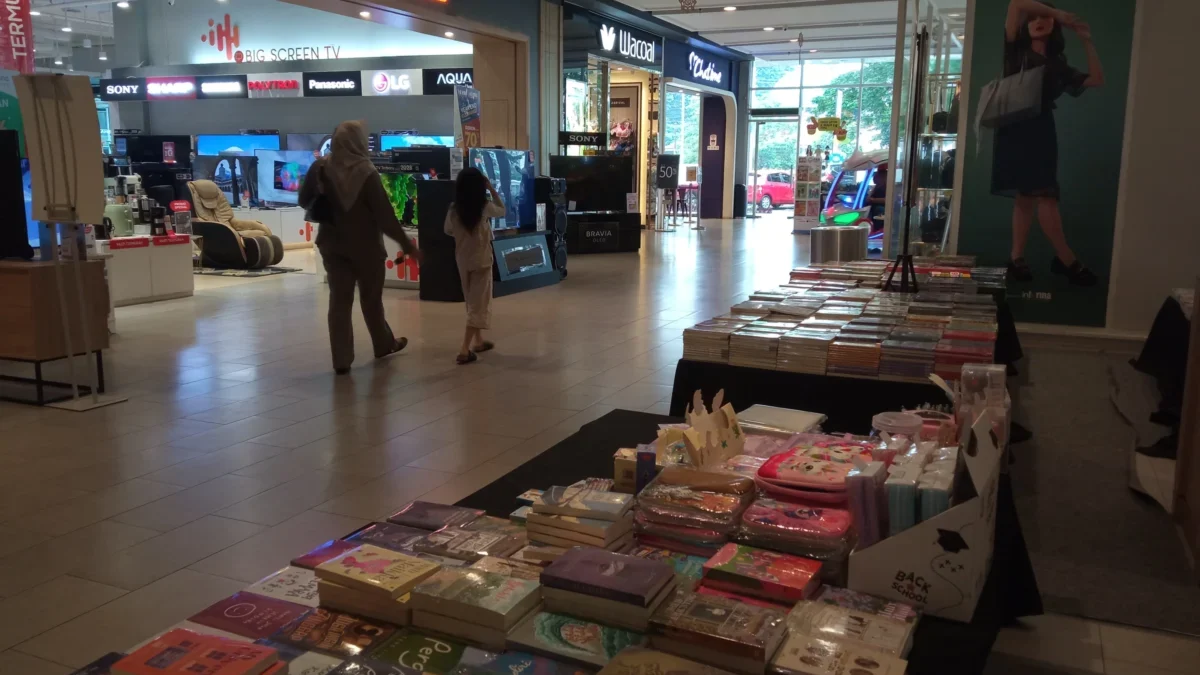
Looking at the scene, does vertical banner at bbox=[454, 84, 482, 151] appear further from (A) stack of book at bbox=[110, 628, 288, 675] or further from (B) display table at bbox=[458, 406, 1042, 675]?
(A) stack of book at bbox=[110, 628, 288, 675]

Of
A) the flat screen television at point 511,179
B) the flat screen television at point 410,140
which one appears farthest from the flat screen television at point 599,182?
the flat screen television at point 511,179

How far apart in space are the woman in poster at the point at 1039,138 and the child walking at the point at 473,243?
4243 mm

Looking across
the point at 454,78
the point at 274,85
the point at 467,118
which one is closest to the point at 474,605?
the point at 467,118

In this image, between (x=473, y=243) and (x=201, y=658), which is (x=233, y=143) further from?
(x=201, y=658)

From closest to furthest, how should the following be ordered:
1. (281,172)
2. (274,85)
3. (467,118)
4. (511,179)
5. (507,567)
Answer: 1. (507,567)
2. (511,179)
3. (467,118)
4. (274,85)
5. (281,172)

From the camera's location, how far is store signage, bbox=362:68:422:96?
15703 millimetres

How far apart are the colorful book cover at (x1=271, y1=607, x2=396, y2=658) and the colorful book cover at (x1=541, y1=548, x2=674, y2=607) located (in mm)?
319

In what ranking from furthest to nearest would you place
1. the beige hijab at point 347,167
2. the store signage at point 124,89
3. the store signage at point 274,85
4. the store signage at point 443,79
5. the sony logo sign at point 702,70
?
the sony logo sign at point 702,70, the store signage at point 124,89, the store signage at point 274,85, the store signage at point 443,79, the beige hijab at point 347,167

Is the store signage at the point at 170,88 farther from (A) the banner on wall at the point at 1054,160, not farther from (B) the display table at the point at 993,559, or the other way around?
(B) the display table at the point at 993,559

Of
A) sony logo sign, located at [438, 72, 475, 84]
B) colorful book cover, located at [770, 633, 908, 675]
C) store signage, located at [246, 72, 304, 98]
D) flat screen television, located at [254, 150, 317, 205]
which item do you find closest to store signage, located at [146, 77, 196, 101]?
store signage, located at [246, 72, 304, 98]

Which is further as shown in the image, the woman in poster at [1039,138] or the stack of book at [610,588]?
the woman in poster at [1039,138]

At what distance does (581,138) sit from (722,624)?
41.9 ft

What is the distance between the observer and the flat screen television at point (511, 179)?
32.6 ft

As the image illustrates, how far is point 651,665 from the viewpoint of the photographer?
1451 mm
